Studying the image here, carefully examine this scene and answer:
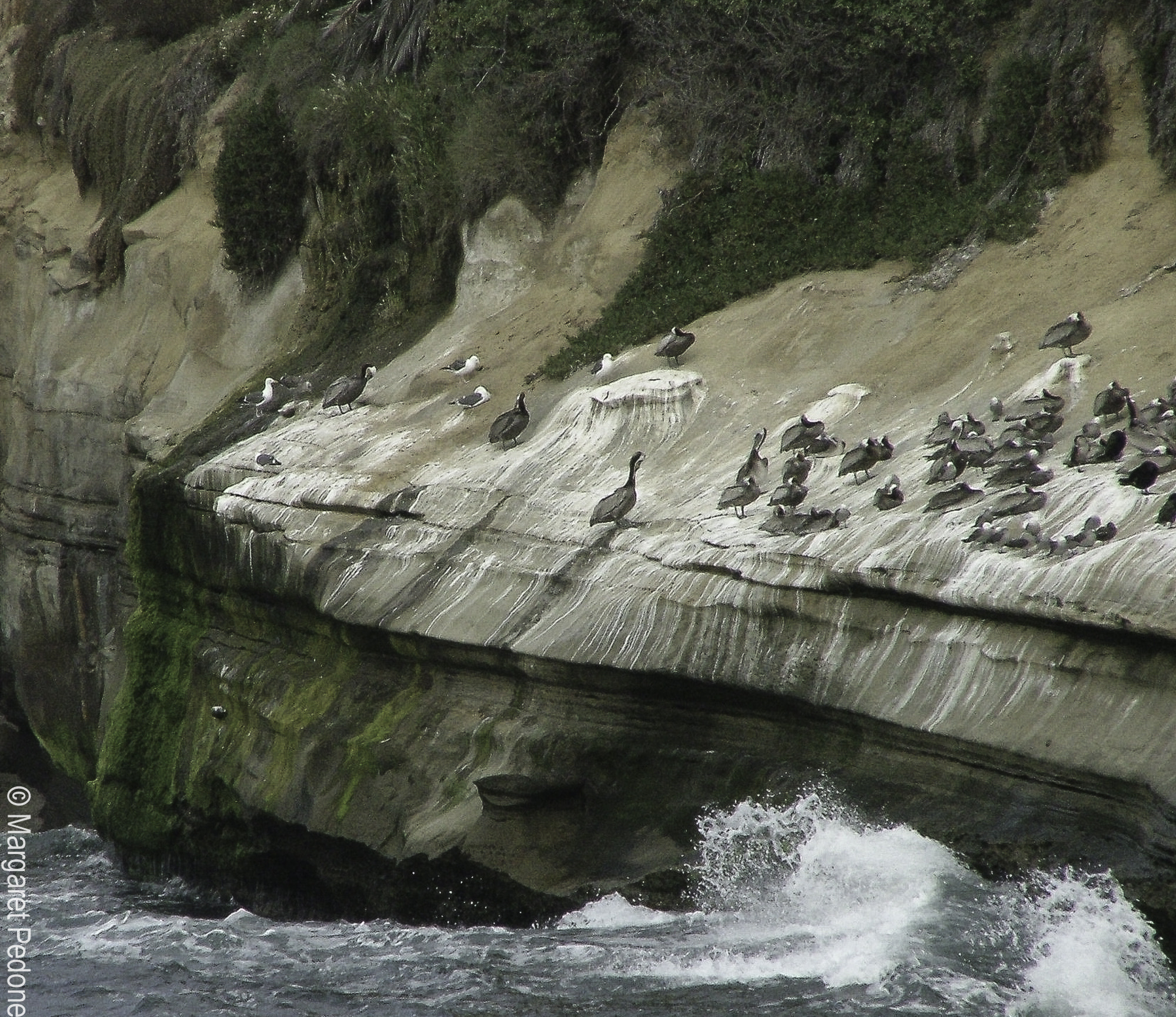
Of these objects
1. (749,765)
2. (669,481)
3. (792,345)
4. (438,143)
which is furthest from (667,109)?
(749,765)

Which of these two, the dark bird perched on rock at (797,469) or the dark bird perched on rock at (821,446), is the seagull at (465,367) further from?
the dark bird perched on rock at (797,469)

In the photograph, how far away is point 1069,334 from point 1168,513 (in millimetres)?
4588

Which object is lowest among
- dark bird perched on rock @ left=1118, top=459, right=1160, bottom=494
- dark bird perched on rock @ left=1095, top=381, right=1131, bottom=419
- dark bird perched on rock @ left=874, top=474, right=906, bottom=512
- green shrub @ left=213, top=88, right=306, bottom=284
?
dark bird perched on rock @ left=874, top=474, right=906, bottom=512

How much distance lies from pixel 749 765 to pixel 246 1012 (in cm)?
442

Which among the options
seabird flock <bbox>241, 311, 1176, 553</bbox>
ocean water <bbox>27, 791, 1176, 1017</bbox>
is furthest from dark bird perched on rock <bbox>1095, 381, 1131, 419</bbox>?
ocean water <bbox>27, 791, 1176, 1017</bbox>

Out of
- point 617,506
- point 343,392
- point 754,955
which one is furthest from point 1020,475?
point 343,392

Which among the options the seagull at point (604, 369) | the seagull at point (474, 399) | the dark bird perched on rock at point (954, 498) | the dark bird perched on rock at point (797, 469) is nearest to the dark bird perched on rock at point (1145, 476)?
the dark bird perched on rock at point (954, 498)

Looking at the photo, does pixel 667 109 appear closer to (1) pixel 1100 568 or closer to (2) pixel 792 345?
(2) pixel 792 345

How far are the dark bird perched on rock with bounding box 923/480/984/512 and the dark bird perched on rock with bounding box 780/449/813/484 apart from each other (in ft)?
5.25

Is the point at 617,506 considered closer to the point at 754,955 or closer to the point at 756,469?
the point at 756,469

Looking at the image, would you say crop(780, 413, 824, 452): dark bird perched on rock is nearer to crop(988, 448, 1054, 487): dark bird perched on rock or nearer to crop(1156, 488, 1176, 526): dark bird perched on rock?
crop(988, 448, 1054, 487): dark bird perched on rock

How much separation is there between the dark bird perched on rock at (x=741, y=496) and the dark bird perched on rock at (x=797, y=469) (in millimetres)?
300

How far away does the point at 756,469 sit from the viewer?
44.8 ft

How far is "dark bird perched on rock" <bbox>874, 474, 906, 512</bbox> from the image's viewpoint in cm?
1170
